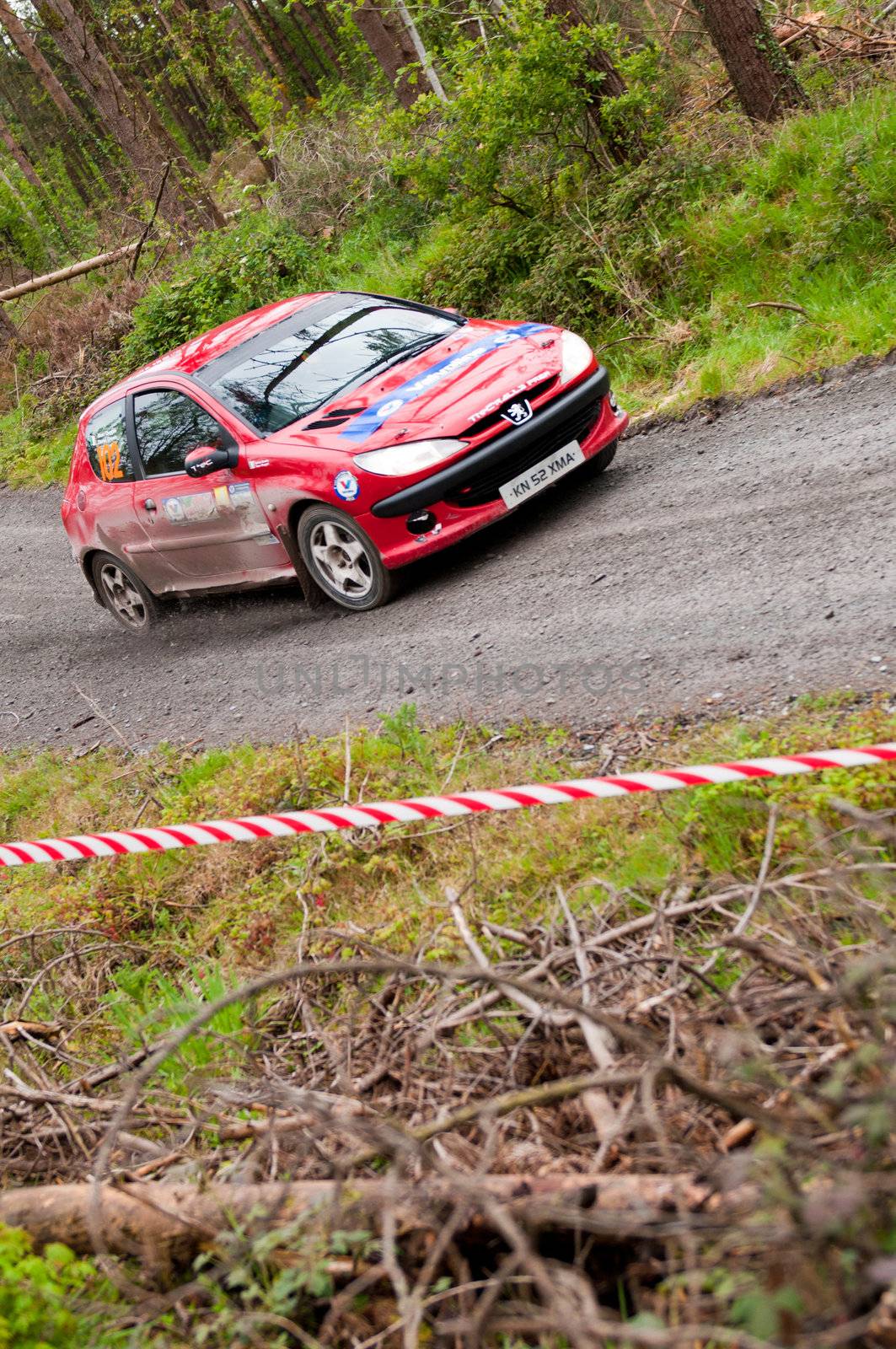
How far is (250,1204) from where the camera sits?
9.52 ft

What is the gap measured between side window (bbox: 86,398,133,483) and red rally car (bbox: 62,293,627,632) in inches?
0.8

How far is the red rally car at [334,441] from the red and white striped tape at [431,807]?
2.30m

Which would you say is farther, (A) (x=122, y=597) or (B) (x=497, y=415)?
(A) (x=122, y=597)

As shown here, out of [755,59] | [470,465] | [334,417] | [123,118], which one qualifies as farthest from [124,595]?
[123,118]

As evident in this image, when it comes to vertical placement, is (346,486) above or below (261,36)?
below

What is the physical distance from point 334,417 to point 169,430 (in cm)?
162

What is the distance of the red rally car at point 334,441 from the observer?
278 inches

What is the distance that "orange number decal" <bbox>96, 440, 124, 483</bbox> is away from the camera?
9.03m

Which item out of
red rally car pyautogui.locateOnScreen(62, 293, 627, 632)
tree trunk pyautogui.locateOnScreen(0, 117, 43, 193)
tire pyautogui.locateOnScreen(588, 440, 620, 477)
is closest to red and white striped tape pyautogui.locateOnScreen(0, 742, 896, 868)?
red rally car pyautogui.locateOnScreen(62, 293, 627, 632)

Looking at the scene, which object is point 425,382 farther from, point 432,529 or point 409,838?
point 409,838

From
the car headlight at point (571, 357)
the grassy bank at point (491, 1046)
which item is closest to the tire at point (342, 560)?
the car headlight at point (571, 357)

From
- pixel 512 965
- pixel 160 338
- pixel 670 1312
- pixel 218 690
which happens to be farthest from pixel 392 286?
pixel 670 1312

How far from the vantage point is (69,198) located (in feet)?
150

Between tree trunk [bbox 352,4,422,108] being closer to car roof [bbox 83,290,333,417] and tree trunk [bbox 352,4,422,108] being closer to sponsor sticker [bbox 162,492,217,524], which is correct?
car roof [bbox 83,290,333,417]
